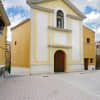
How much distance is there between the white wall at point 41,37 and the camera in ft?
52.3

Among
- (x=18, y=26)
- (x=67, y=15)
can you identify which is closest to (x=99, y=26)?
(x=67, y=15)

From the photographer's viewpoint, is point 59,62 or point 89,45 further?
point 89,45

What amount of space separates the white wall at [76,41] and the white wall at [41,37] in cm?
389

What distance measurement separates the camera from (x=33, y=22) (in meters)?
15.8

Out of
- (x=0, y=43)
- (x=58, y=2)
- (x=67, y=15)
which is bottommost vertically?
(x=0, y=43)

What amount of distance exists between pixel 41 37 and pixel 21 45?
8.97ft

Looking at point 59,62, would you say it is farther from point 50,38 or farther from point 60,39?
point 50,38

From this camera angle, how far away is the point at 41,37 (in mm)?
16203

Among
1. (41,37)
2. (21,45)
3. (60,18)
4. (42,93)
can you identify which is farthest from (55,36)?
(42,93)

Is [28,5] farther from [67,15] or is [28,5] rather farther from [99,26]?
[99,26]

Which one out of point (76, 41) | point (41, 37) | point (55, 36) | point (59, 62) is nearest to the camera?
point (41, 37)

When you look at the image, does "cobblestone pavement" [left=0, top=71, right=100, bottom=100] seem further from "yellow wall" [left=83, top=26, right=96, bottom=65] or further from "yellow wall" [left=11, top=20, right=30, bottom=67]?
"yellow wall" [left=83, top=26, right=96, bottom=65]

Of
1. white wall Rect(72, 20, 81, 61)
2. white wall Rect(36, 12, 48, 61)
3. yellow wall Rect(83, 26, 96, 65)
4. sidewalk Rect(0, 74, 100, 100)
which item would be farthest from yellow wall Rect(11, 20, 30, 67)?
yellow wall Rect(83, 26, 96, 65)

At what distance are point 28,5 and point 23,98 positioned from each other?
38.5 feet
